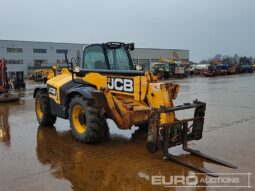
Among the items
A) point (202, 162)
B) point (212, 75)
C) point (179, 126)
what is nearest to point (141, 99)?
point (179, 126)

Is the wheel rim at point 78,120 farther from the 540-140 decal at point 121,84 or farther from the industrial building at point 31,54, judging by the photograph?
the industrial building at point 31,54

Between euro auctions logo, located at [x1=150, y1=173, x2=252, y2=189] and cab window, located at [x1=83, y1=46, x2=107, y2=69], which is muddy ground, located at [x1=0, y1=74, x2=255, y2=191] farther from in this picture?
cab window, located at [x1=83, y1=46, x2=107, y2=69]

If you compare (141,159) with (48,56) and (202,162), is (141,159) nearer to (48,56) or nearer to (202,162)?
(202,162)

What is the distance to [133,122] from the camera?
670 cm

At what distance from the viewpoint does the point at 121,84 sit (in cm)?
721

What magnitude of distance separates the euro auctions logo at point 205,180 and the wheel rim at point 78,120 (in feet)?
8.93

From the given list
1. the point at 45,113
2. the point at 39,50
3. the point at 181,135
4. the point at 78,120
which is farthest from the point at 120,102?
the point at 39,50

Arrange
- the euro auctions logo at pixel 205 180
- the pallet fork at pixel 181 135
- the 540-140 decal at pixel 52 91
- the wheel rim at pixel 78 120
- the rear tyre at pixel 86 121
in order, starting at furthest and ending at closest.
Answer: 1. the 540-140 decal at pixel 52 91
2. the wheel rim at pixel 78 120
3. the rear tyre at pixel 86 121
4. the pallet fork at pixel 181 135
5. the euro auctions logo at pixel 205 180

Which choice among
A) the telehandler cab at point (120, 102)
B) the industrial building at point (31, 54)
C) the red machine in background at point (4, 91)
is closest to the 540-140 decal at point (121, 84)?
the telehandler cab at point (120, 102)

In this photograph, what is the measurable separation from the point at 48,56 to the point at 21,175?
73.4 m

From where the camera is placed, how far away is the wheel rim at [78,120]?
7.40 m

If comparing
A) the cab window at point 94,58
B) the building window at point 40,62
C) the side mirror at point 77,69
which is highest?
the building window at point 40,62

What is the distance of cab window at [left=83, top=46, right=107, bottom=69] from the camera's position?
314 inches

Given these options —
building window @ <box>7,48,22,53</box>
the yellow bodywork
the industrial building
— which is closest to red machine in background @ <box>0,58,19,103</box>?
the yellow bodywork
